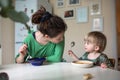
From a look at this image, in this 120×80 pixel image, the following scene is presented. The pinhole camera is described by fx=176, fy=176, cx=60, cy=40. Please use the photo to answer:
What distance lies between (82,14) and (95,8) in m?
0.27

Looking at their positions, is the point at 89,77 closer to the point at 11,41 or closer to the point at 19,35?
the point at 19,35

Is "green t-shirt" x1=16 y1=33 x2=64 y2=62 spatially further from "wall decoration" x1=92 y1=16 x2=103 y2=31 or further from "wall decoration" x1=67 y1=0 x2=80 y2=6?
"wall decoration" x1=67 y1=0 x2=80 y2=6

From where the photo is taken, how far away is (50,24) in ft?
4.24

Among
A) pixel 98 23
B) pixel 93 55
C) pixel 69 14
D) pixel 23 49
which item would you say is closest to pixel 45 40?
pixel 23 49

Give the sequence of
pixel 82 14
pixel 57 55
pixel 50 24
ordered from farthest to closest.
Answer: pixel 82 14, pixel 57 55, pixel 50 24

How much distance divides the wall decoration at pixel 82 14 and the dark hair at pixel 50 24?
202cm

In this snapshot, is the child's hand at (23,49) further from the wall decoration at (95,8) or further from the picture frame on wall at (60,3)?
the picture frame on wall at (60,3)

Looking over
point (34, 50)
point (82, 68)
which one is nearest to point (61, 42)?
point (34, 50)

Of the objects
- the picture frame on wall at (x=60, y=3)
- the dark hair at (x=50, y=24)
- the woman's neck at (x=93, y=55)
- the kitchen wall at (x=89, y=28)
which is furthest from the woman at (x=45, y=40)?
the picture frame on wall at (x=60, y=3)

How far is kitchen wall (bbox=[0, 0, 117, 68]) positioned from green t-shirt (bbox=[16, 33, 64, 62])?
177 centimetres

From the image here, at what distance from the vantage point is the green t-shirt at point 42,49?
1.51 meters

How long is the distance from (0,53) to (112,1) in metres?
2.36

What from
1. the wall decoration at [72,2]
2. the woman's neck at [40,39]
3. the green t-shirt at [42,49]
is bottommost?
the green t-shirt at [42,49]

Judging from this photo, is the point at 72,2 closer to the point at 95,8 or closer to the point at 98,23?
the point at 95,8
